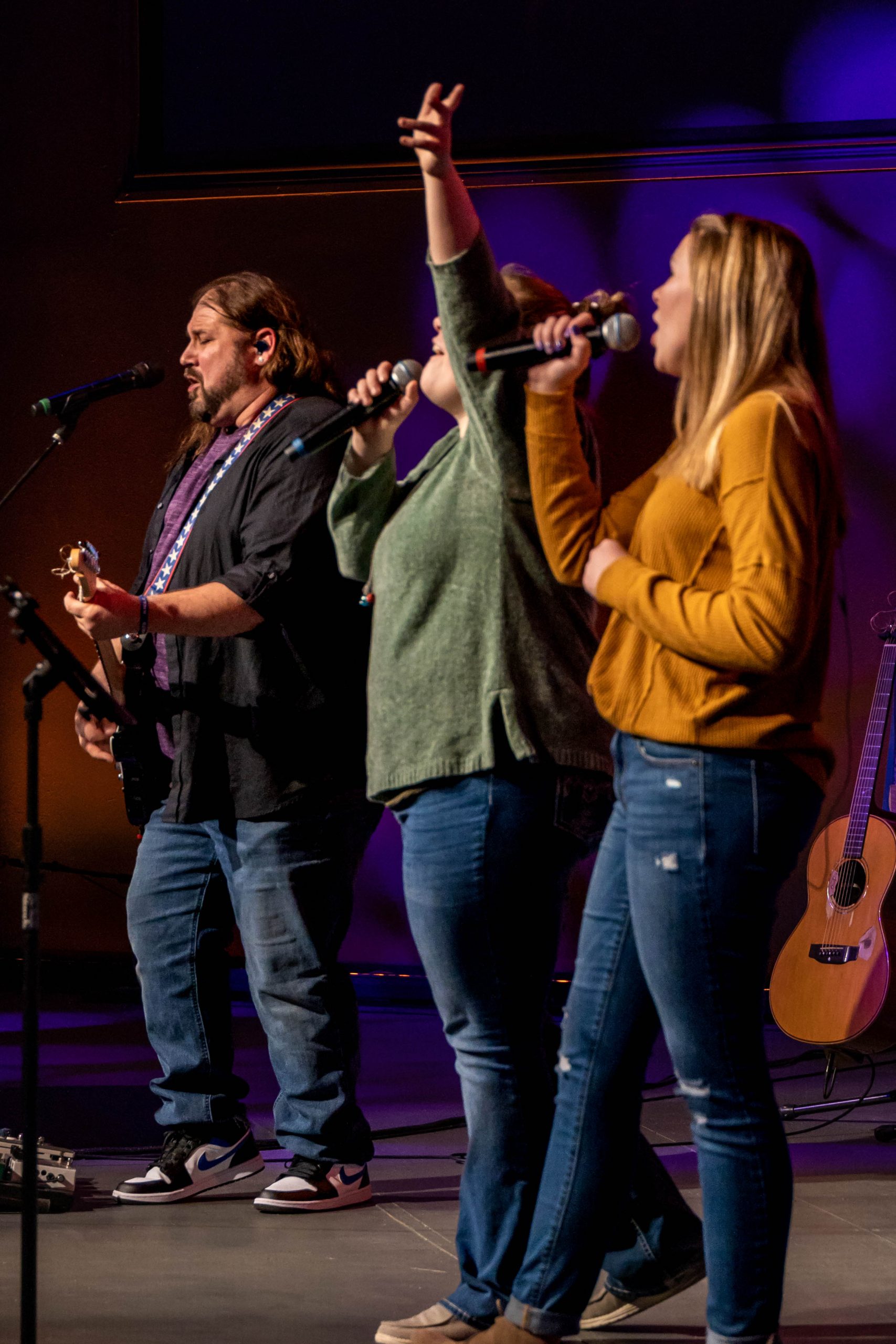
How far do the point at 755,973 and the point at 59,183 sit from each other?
4.70 meters

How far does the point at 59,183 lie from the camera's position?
5.61 meters

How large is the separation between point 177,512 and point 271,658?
41 cm

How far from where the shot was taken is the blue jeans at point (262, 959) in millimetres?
2871

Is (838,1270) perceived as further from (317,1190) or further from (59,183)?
(59,183)

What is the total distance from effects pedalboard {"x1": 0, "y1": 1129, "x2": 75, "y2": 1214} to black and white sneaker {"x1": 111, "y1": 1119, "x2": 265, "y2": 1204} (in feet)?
0.35

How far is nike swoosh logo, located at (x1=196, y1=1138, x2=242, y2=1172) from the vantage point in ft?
9.78

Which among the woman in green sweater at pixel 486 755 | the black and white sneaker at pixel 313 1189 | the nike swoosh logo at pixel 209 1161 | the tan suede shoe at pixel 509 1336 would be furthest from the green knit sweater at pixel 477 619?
the nike swoosh logo at pixel 209 1161

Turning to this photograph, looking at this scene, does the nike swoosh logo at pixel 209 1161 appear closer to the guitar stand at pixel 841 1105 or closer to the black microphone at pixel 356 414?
the guitar stand at pixel 841 1105

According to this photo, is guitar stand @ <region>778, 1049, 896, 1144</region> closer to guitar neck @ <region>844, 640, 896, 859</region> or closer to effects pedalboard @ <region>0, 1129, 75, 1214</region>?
guitar neck @ <region>844, 640, 896, 859</region>

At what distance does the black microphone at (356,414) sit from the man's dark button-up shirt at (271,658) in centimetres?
67

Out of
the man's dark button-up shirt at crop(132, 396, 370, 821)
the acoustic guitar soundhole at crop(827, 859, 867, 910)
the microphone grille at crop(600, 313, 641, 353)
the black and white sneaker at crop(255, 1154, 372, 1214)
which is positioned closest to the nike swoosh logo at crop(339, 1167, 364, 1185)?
the black and white sneaker at crop(255, 1154, 372, 1214)

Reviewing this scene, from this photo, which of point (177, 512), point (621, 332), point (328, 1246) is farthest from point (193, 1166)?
point (621, 332)

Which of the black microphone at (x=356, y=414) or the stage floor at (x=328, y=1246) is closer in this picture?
the black microphone at (x=356, y=414)

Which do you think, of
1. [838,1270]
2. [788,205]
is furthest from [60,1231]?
[788,205]
